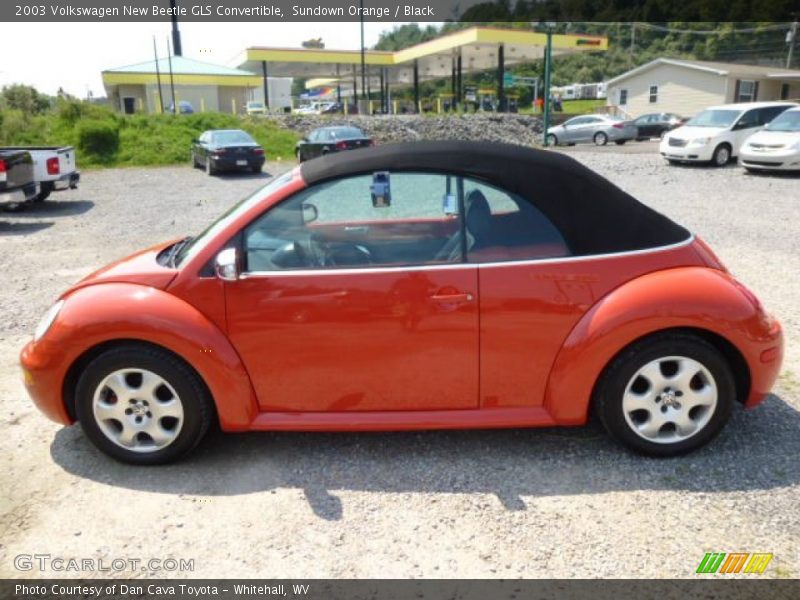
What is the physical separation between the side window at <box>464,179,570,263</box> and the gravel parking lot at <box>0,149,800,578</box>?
1.14 m

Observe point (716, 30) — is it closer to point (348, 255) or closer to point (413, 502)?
point (348, 255)

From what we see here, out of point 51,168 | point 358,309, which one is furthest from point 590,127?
point 358,309

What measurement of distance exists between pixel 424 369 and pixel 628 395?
3.56 feet

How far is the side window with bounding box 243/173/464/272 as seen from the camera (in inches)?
135

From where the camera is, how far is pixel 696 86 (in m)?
42.0

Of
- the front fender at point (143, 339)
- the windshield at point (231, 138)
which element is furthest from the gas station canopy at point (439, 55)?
the front fender at point (143, 339)

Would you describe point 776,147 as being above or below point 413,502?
above

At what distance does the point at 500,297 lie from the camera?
331 cm

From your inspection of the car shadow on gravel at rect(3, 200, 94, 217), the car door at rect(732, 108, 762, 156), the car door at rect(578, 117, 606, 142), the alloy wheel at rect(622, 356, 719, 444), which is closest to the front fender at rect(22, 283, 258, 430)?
the alloy wheel at rect(622, 356, 719, 444)

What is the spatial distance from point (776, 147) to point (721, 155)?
8.17 ft

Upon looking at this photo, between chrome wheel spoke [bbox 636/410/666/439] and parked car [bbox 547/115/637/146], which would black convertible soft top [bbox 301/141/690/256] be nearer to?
chrome wheel spoke [bbox 636/410/666/439]

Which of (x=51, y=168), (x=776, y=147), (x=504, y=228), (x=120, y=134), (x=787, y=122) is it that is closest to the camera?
(x=504, y=228)

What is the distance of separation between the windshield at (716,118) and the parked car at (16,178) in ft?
57.1

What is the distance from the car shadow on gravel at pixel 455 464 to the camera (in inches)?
130
